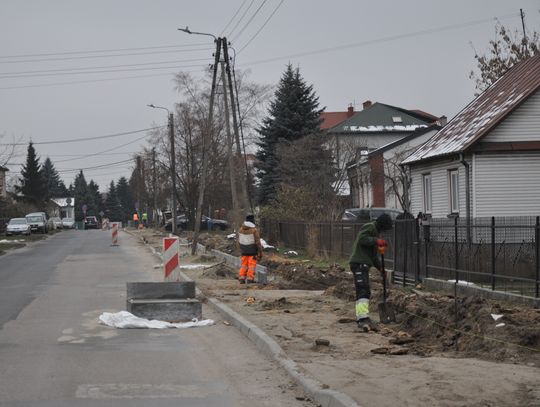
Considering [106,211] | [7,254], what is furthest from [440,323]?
[106,211]

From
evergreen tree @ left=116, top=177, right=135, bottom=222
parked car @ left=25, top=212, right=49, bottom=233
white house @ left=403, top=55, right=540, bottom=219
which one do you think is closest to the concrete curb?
white house @ left=403, top=55, right=540, bottom=219

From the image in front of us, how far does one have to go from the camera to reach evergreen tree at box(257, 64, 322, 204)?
49438 mm

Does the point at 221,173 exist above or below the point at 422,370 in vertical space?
above

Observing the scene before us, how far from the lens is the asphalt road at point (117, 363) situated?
23.4ft

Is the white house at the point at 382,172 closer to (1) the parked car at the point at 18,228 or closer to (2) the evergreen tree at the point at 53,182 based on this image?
(1) the parked car at the point at 18,228

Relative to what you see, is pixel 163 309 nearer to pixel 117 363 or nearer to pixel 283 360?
pixel 117 363

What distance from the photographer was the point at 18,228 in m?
54.2

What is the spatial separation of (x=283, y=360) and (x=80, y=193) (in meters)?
139

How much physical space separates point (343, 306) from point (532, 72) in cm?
1442

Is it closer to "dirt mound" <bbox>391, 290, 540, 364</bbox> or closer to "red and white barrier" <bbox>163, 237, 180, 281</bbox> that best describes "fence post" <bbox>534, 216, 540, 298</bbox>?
"dirt mound" <bbox>391, 290, 540, 364</bbox>

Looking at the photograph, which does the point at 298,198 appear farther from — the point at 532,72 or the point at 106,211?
the point at 106,211

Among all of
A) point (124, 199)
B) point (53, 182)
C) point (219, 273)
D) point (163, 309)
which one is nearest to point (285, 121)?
point (219, 273)

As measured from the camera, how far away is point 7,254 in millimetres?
34562

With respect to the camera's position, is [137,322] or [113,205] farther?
[113,205]
